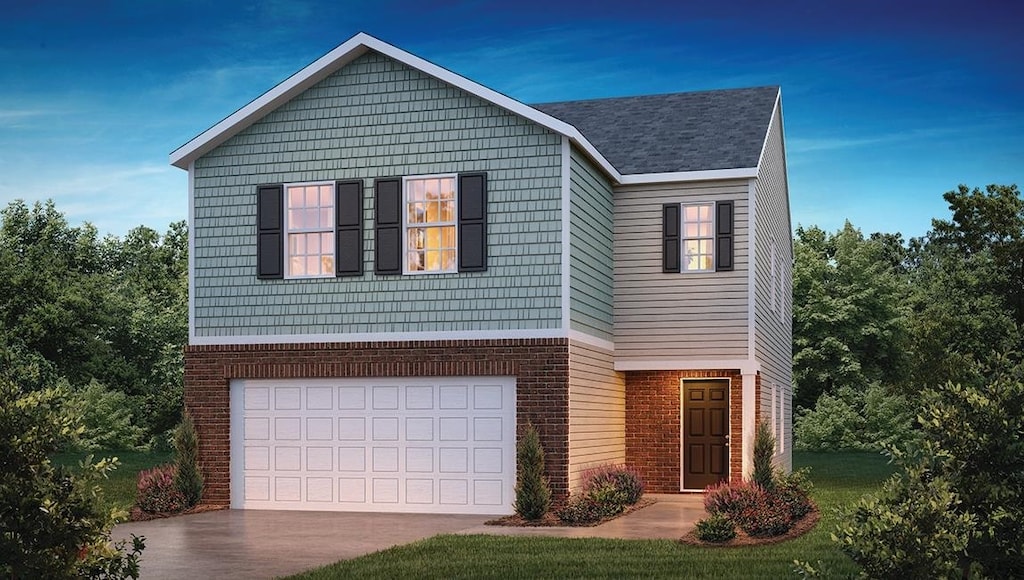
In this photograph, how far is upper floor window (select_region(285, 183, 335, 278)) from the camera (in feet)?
66.9

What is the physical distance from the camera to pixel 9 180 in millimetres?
45156

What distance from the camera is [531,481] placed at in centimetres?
1834

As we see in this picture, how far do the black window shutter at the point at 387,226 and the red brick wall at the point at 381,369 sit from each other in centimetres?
128

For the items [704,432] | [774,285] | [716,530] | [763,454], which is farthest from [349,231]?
[774,285]

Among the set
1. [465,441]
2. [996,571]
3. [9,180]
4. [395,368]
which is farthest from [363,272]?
[9,180]

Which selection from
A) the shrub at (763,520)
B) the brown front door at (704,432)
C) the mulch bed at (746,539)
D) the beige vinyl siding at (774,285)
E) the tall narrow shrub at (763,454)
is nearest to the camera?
the mulch bed at (746,539)

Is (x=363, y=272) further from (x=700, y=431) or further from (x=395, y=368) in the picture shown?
(x=700, y=431)

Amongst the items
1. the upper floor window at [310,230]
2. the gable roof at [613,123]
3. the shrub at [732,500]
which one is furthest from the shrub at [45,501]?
the gable roof at [613,123]

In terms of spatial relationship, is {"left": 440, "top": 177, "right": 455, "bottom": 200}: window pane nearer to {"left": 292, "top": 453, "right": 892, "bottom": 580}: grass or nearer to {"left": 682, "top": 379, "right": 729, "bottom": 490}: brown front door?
{"left": 292, "top": 453, "right": 892, "bottom": 580}: grass

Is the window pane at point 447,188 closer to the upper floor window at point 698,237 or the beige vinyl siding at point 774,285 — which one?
the upper floor window at point 698,237

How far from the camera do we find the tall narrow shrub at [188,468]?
66.1ft

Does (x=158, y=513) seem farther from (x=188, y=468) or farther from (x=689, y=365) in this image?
(x=689, y=365)

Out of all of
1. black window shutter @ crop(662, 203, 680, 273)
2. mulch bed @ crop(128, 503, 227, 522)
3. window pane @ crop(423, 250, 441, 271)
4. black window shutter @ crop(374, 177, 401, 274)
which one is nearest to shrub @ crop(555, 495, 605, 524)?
window pane @ crop(423, 250, 441, 271)

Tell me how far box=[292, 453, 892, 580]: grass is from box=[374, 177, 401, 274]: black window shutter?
18.2 ft
